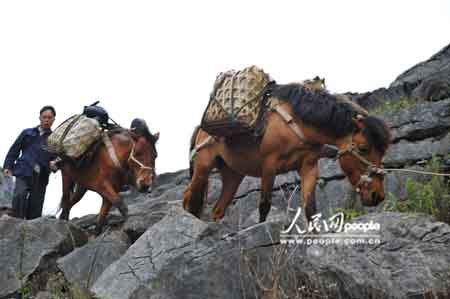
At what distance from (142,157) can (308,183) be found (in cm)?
400

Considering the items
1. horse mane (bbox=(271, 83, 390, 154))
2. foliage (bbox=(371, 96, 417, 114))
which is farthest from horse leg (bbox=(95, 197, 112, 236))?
foliage (bbox=(371, 96, 417, 114))

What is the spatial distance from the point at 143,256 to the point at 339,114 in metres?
2.98

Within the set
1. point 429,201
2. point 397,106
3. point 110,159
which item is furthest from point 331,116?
point 397,106

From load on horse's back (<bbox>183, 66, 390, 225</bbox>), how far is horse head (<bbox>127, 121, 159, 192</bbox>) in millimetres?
2397

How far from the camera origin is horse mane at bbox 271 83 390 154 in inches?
289

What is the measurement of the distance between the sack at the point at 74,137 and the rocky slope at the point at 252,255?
1.44 meters

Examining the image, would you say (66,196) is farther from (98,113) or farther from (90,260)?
(90,260)

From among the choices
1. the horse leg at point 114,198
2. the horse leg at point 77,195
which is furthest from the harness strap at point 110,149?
the horse leg at point 77,195

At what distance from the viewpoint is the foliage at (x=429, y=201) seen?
760 cm

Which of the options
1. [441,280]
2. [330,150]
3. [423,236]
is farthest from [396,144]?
[441,280]

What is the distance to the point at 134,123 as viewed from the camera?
10953 mm

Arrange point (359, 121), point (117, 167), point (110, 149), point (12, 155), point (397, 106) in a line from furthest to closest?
point (397, 106)
point (12, 155)
point (110, 149)
point (117, 167)
point (359, 121)

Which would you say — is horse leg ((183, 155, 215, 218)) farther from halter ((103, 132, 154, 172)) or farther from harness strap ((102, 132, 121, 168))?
harness strap ((102, 132, 121, 168))

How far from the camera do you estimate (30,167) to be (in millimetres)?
11078
